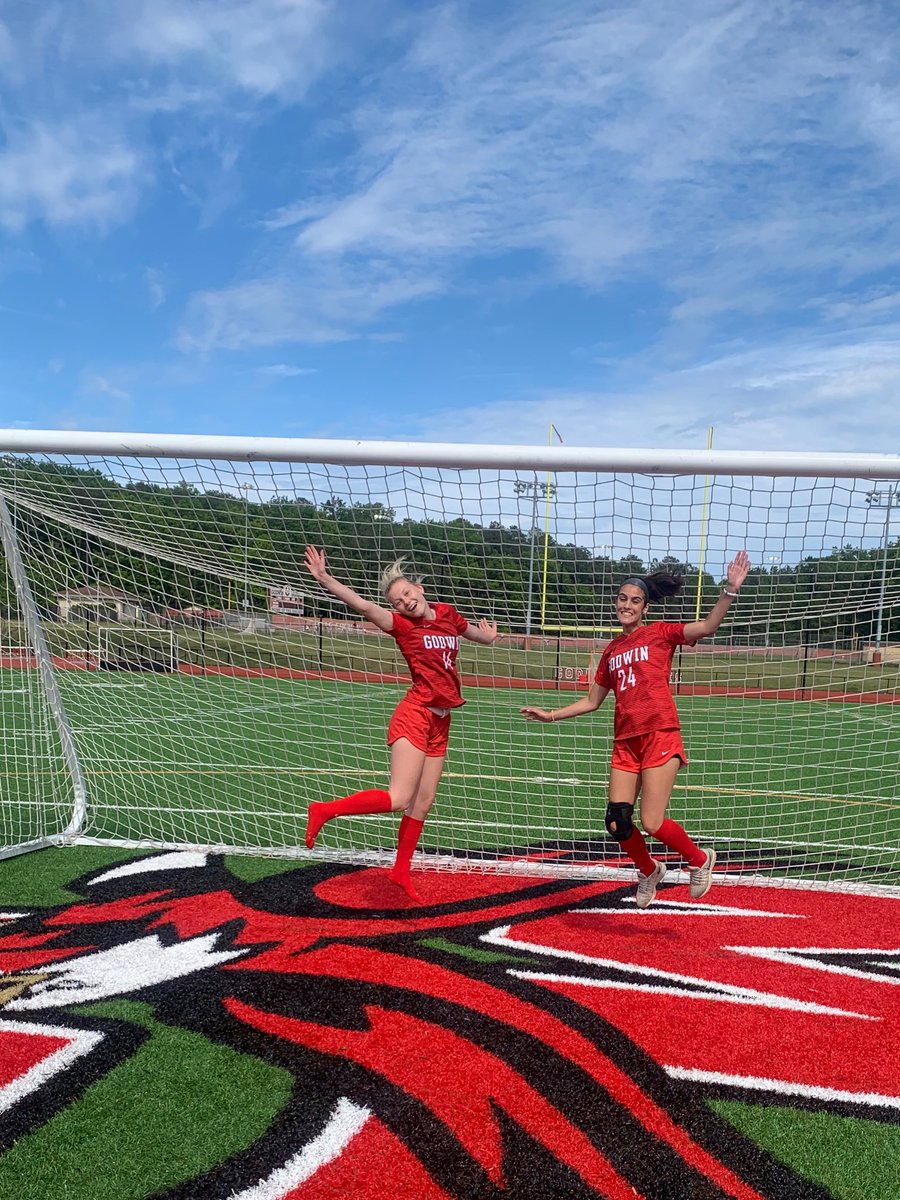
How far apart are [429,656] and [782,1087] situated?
2702 millimetres

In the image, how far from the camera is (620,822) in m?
4.38

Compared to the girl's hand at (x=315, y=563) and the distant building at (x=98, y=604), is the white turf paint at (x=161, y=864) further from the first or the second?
the girl's hand at (x=315, y=563)

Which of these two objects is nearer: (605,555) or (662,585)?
(662,585)

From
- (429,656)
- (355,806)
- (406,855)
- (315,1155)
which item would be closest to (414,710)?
(429,656)

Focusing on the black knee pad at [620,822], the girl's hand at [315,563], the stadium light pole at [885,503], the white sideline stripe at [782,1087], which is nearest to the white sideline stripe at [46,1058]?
the white sideline stripe at [782,1087]

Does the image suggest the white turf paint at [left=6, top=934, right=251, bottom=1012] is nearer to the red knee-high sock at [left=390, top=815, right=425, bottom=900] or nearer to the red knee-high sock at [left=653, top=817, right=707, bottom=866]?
the red knee-high sock at [left=390, top=815, right=425, bottom=900]

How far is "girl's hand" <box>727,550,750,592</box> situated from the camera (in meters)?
4.24

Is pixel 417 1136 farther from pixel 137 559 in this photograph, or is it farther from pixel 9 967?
pixel 137 559

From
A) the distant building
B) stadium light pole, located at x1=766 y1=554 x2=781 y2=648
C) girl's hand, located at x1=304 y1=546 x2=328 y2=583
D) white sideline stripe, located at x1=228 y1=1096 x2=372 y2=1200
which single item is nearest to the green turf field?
the distant building

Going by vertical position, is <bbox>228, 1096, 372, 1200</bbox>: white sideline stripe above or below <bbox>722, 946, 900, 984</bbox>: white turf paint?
above

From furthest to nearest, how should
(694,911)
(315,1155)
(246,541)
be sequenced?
(246,541) → (694,911) → (315,1155)

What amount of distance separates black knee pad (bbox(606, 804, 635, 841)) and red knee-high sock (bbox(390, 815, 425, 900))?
1.14 metres

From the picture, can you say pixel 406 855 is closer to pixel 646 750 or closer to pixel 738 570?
pixel 646 750

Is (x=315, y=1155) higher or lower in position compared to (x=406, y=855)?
lower
